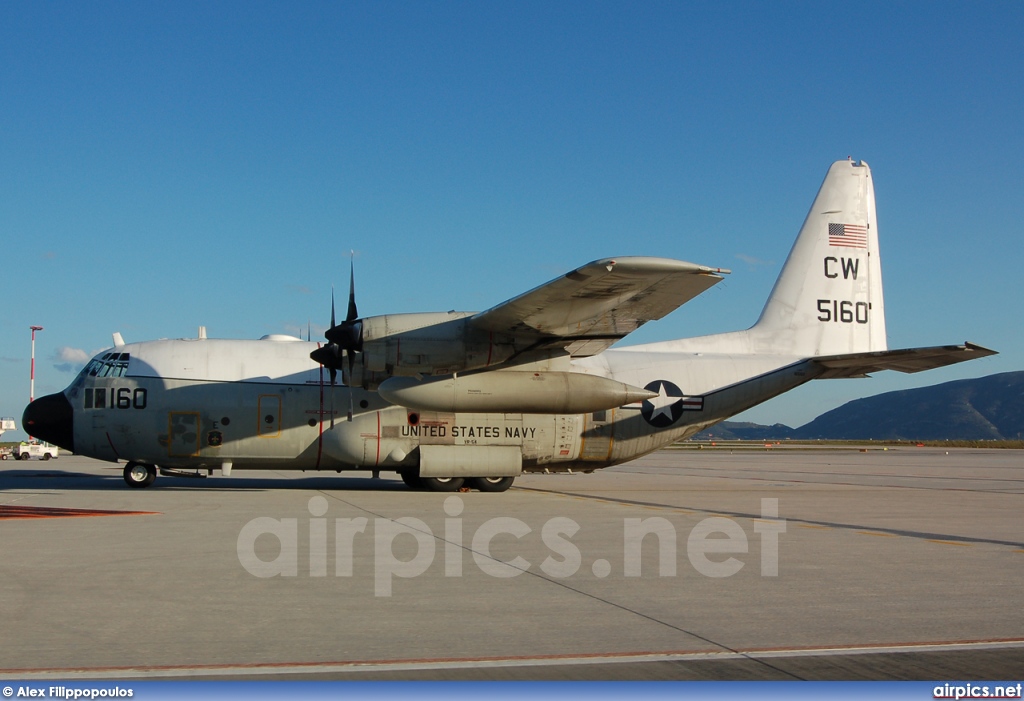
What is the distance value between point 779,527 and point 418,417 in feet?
32.2

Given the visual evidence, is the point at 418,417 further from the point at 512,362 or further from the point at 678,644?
the point at 678,644

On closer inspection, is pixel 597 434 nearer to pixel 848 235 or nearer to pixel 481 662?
pixel 848 235

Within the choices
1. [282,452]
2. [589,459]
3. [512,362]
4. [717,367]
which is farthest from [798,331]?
[282,452]

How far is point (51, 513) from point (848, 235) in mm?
21148

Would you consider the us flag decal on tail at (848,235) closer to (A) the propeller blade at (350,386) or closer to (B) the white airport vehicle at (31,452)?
(A) the propeller blade at (350,386)

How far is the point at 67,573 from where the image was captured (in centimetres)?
909

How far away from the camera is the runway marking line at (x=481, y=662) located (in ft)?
17.8

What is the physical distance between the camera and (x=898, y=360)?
70.6 ft

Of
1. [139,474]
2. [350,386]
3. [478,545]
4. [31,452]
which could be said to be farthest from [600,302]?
[31,452]

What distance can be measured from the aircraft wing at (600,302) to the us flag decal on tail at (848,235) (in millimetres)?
8524

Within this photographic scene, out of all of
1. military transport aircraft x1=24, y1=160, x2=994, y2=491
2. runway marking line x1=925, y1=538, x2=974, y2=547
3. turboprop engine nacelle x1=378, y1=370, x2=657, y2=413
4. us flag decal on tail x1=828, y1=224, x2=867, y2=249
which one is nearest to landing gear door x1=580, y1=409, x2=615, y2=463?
military transport aircraft x1=24, y1=160, x2=994, y2=491

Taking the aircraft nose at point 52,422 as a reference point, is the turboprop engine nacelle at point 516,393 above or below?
above

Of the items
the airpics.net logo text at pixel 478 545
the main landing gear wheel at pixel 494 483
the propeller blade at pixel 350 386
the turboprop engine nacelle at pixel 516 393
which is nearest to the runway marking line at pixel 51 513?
the airpics.net logo text at pixel 478 545

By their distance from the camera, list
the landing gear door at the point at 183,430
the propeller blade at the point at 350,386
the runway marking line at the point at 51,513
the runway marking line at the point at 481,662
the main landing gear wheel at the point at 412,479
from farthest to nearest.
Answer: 1. the main landing gear wheel at the point at 412,479
2. the landing gear door at the point at 183,430
3. the propeller blade at the point at 350,386
4. the runway marking line at the point at 51,513
5. the runway marking line at the point at 481,662
